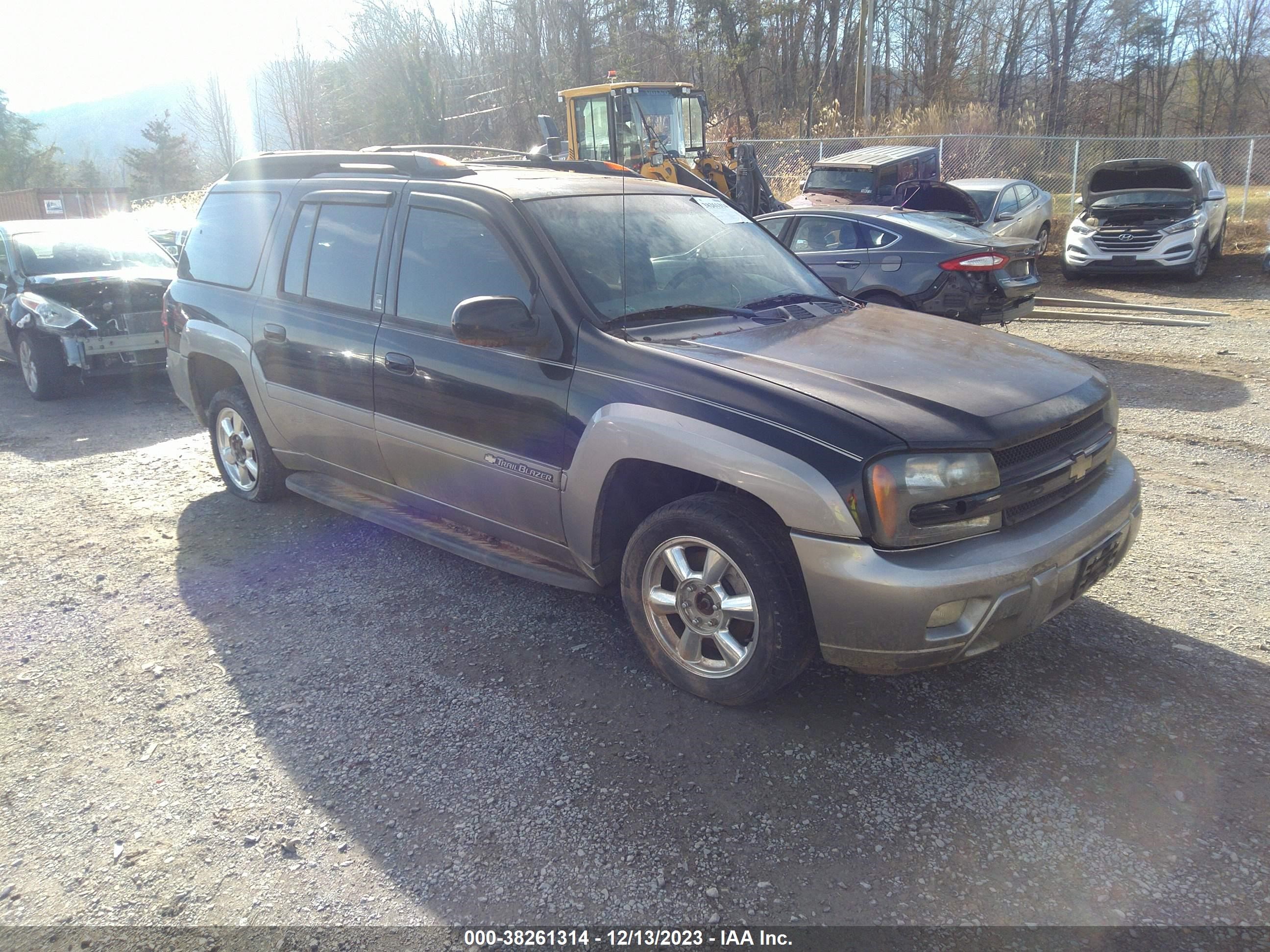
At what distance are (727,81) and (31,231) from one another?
33.1 meters

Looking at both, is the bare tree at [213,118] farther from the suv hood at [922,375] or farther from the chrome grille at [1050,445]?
the chrome grille at [1050,445]

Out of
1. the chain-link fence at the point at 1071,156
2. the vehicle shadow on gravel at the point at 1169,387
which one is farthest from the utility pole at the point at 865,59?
the vehicle shadow on gravel at the point at 1169,387

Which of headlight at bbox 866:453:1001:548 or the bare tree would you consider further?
the bare tree

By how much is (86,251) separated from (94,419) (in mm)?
2592

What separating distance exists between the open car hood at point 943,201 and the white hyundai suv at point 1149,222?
2.81 metres

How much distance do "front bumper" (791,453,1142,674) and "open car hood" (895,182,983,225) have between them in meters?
9.88

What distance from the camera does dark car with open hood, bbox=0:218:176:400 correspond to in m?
8.78

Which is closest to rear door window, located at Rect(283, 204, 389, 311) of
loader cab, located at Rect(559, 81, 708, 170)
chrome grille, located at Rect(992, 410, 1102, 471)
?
chrome grille, located at Rect(992, 410, 1102, 471)

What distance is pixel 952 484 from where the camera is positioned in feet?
9.58

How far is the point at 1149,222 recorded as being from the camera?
1417 centimetres

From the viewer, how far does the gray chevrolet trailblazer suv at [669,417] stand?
2.93m

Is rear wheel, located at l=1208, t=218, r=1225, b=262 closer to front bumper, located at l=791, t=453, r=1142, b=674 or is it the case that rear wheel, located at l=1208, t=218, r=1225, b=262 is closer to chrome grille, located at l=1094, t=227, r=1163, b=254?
chrome grille, located at l=1094, t=227, r=1163, b=254

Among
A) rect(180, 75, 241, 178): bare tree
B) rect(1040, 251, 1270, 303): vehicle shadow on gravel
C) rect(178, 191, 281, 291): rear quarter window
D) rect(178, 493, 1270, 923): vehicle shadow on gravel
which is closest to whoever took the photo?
rect(178, 493, 1270, 923): vehicle shadow on gravel

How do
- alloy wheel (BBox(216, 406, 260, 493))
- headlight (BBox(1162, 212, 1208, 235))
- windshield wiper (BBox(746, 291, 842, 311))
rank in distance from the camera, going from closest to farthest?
1. windshield wiper (BBox(746, 291, 842, 311))
2. alloy wheel (BBox(216, 406, 260, 493))
3. headlight (BBox(1162, 212, 1208, 235))
